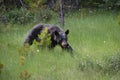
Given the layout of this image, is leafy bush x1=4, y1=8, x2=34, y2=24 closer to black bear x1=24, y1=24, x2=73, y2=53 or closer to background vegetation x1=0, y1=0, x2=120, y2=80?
background vegetation x1=0, y1=0, x2=120, y2=80

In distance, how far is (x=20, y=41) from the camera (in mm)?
11789

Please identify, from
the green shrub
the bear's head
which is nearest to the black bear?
the bear's head

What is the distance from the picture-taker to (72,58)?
8867mm

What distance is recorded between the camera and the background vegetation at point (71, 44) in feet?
25.0

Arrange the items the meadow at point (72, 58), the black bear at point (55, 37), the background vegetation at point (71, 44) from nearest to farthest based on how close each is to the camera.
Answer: the meadow at point (72, 58) < the background vegetation at point (71, 44) < the black bear at point (55, 37)

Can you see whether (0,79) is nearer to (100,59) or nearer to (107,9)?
(100,59)

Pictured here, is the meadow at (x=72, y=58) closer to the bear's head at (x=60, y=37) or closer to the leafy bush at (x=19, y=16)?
the bear's head at (x=60, y=37)

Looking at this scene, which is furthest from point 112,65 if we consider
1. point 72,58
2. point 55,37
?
point 55,37

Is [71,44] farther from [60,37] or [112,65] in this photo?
[112,65]

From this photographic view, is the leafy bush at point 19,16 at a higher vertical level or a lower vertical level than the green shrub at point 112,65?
lower

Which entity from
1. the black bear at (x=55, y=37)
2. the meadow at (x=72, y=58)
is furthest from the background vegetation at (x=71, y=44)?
the black bear at (x=55, y=37)

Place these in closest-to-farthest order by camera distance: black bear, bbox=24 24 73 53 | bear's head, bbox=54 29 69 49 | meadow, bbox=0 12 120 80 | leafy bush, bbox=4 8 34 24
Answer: meadow, bbox=0 12 120 80 → black bear, bbox=24 24 73 53 → bear's head, bbox=54 29 69 49 → leafy bush, bbox=4 8 34 24

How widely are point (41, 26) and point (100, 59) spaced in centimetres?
287

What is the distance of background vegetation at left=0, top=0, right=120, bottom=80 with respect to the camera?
761 centimetres
